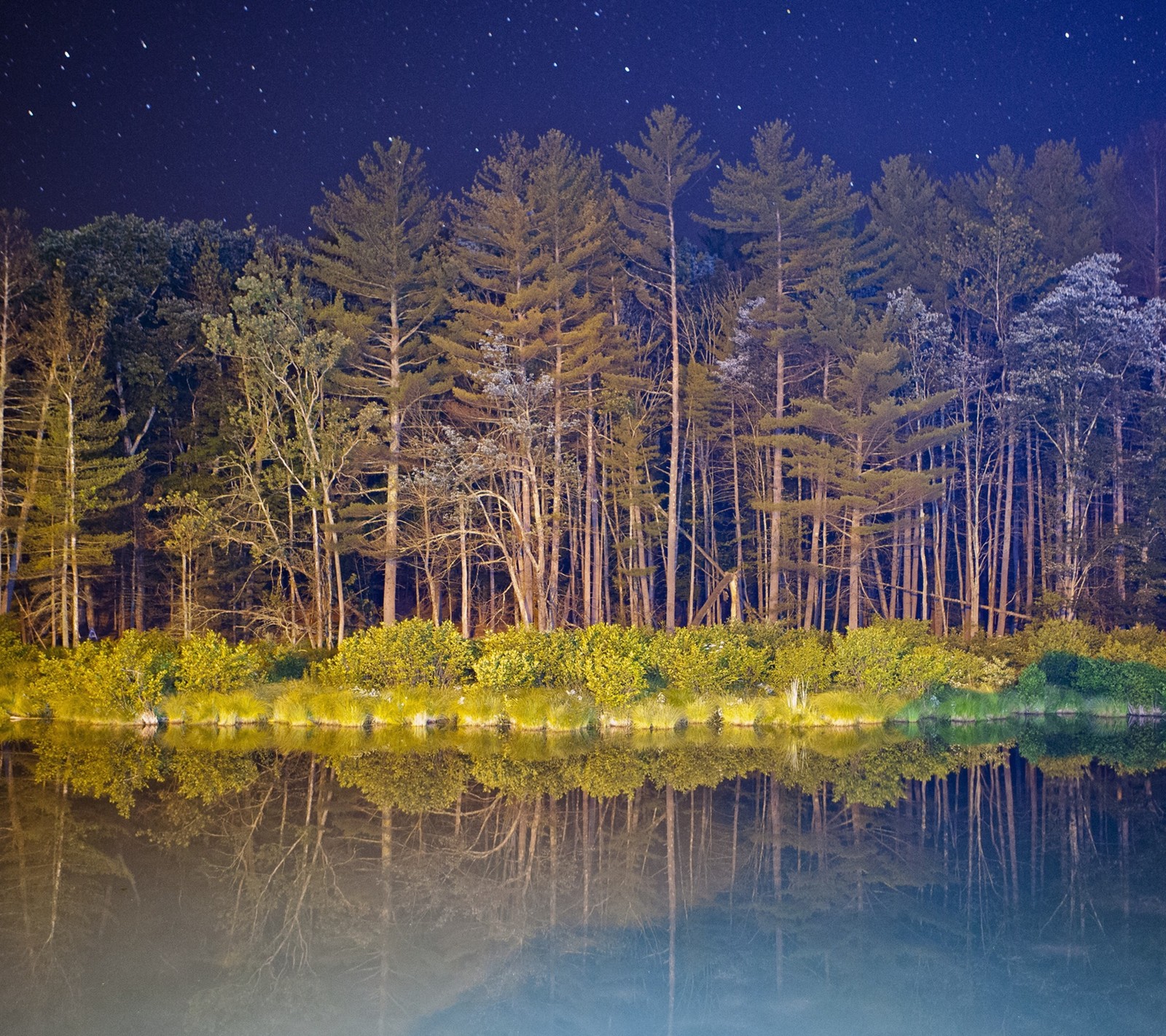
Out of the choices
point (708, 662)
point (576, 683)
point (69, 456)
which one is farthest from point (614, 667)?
point (69, 456)

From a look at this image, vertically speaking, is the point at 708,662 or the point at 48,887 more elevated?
the point at 708,662

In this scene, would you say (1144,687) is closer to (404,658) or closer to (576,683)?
(576,683)

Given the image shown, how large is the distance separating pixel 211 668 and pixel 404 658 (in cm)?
382

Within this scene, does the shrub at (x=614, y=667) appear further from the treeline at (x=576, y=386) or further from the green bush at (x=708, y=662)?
the treeline at (x=576, y=386)

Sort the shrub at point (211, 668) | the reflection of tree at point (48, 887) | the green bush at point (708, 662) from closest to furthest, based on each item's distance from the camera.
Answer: the reflection of tree at point (48, 887) < the shrub at point (211, 668) < the green bush at point (708, 662)

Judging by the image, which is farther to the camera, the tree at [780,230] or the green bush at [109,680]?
the tree at [780,230]

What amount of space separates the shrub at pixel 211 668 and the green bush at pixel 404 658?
1875 millimetres

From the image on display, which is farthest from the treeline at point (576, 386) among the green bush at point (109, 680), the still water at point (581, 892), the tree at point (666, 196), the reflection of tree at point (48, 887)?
the reflection of tree at point (48, 887)

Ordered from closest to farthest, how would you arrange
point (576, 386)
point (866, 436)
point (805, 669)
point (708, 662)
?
point (708, 662) → point (805, 669) → point (866, 436) → point (576, 386)

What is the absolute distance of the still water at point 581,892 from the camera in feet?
24.6

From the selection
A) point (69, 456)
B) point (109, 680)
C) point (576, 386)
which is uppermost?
point (576, 386)

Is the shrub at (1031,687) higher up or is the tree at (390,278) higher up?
the tree at (390,278)

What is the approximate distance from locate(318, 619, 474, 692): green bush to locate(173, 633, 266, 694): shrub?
188 cm

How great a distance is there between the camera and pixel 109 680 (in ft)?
64.3
